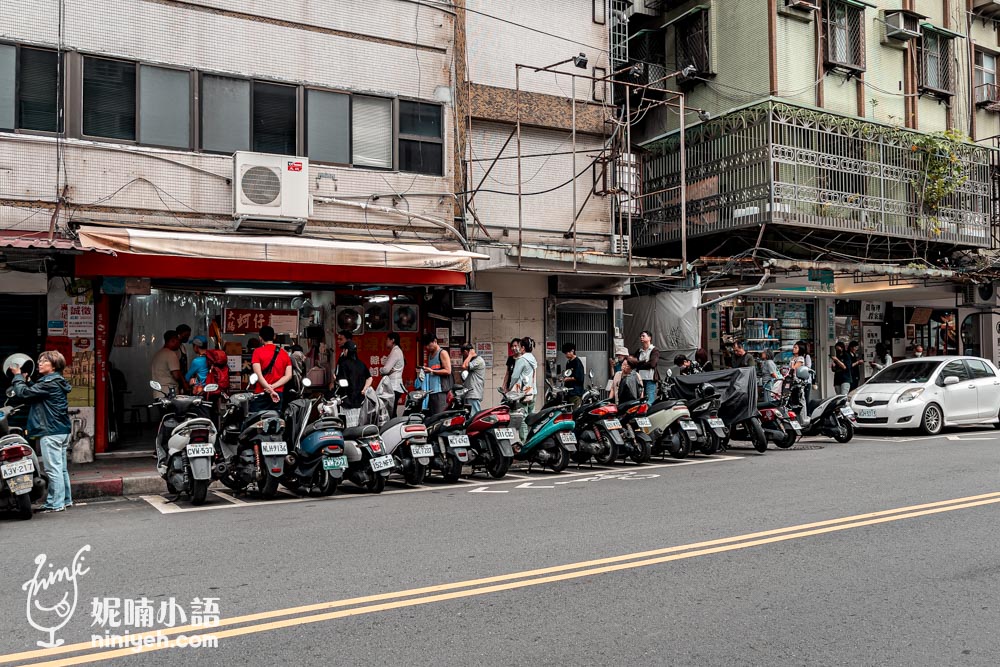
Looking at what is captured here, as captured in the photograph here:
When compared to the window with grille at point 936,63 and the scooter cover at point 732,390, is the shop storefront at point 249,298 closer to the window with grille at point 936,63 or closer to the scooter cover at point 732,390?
the scooter cover at point 732,390

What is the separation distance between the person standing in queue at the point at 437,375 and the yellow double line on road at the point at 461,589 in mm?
6583

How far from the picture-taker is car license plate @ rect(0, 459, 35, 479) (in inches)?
324

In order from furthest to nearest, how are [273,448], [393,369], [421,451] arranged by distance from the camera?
1. [393,369]
2. [421,451]
3. [273,448]

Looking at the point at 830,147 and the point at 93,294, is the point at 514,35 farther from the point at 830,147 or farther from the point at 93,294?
the point at 93,294

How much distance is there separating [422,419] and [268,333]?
2222 millimetres

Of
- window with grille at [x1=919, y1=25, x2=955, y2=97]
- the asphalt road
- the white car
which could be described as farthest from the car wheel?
window with grille at [x1=919, y1=25, x2=955, y2=97]

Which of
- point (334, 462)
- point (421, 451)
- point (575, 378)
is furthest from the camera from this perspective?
A: point (575, 378)

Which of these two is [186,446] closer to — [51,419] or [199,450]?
[199,450]

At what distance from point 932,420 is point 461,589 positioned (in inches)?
534

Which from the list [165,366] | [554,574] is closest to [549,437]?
[554,574]

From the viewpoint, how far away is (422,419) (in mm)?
10828

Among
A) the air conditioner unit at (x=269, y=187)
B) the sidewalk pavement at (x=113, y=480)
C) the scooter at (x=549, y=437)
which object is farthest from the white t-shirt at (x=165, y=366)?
the scooter at (x=549, y=437)

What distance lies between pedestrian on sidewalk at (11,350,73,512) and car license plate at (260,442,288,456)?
2076 mm

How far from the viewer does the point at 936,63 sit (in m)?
22.2
